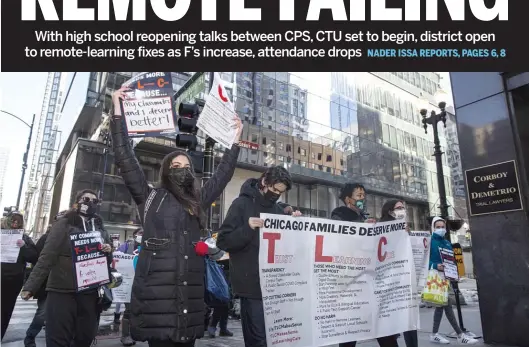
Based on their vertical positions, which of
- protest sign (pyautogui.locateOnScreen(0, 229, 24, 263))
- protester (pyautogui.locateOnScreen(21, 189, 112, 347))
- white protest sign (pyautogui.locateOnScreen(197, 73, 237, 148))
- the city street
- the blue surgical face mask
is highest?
white protest sign (pyautogui.locateOnScreen(197, 73, 237, 148))

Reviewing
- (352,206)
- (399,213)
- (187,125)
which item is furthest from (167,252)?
(187,125)

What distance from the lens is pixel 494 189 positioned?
6219 millimetres

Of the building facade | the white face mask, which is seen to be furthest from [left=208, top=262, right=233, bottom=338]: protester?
the building facade

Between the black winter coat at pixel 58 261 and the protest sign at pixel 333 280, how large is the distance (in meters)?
2.06

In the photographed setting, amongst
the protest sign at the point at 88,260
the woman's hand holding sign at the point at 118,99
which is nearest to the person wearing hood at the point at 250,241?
the woman's hand holding sign at the point at 118,99

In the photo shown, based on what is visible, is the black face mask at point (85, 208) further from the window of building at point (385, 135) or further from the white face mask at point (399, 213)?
the window of building at point (385, 135)

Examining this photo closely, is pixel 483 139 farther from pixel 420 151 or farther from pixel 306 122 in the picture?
pixel 420 151

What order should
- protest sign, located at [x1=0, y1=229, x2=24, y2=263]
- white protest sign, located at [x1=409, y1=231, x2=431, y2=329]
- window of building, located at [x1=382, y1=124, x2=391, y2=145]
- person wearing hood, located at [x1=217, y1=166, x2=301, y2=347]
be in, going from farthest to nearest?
window of building, located at [x1=382, y1=124, x2=391, y2=145] < white protest sign, located at [x1=409, y1=231, x2=431, y2=329] < protest sign, located at [x1=0, y1=229, x2=24, y2=263] < person wearing hood, located at [x1=217, y1=166, x2=301, y2=347]

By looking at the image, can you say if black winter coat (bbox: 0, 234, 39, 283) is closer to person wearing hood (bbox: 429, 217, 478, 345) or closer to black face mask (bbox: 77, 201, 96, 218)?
black face mask (bbox: 77, 201, 96, 218)

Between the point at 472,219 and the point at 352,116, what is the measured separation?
41838 mm

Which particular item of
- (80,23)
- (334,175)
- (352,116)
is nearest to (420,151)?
(352,116)

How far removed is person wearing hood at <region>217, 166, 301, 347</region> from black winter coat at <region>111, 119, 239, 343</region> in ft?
2.27

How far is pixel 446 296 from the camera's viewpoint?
6.31 meters

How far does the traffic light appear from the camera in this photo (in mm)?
6961
